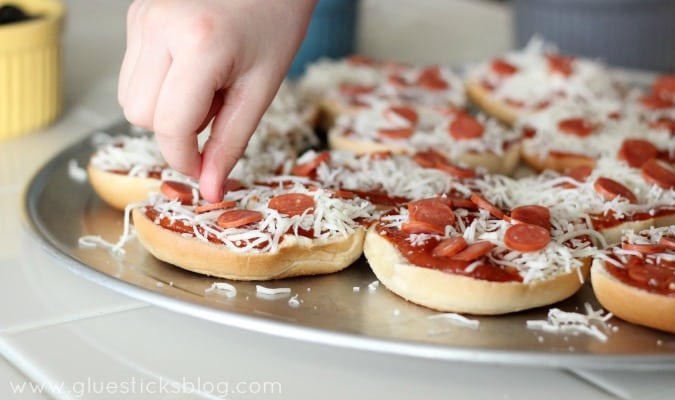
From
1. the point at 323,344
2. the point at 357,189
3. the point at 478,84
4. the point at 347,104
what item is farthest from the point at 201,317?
the point at 478,84

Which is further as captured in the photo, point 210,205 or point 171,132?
point 210,205

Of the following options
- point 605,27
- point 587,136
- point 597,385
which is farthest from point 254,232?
point 605,27

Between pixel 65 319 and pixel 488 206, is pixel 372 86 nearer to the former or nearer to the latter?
pixel 488 206

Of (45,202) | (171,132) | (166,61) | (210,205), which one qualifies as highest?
(166,61)

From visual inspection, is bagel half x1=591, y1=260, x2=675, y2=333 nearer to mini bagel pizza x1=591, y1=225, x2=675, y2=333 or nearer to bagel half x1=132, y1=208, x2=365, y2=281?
A: mini bagel pizza x1=591, y1=225, x2=675, y2=333

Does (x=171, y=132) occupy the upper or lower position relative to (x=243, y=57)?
lower

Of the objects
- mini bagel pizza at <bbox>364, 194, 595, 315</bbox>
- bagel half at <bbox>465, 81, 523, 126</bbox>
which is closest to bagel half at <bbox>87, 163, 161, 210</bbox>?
mini bagel pizza at <bbox>364, 194, 595, 315</bbox>

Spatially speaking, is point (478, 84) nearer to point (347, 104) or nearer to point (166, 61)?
point (347, 104)
